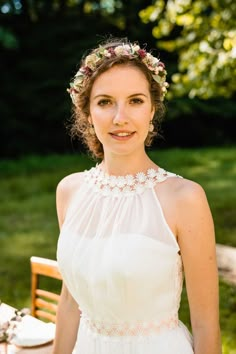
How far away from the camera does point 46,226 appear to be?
8.73 m

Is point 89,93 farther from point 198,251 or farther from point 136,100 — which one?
point 198,251

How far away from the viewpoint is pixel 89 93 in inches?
86.2

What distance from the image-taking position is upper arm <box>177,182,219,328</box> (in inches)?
74.5

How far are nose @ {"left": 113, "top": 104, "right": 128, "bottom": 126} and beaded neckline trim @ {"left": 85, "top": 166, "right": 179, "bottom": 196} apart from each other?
220 millimetres

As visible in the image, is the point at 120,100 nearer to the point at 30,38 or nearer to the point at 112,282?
the point at 112,282

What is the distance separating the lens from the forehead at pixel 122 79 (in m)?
2.05

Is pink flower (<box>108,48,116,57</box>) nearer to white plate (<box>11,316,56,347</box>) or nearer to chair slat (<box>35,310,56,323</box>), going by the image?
white plate (<box>11,316,56,347</box>)

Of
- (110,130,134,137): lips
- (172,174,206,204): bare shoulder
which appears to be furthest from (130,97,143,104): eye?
(172,174,206,204): bare shoulder

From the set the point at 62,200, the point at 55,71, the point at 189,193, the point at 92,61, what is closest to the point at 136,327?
the point at 189,193

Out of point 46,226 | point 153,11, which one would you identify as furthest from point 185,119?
point 153,11

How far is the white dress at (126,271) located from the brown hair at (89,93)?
309mm

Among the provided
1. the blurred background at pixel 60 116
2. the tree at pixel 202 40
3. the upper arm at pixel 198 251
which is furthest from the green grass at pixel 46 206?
the upper arm at pixel 198 251

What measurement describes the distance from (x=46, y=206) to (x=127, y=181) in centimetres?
802

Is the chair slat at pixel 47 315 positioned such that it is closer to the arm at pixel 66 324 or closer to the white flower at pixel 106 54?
the arm at pixel 66 324
